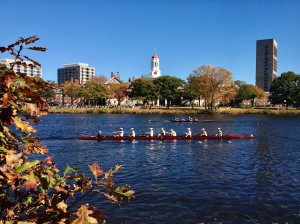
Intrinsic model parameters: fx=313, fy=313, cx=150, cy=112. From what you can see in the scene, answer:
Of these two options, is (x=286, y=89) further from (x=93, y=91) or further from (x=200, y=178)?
(x=200, y=178)

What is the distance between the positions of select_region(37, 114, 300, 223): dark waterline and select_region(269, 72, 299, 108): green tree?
10149cm

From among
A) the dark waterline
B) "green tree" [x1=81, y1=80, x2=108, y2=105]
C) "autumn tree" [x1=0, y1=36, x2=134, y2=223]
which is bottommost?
the dark waterline

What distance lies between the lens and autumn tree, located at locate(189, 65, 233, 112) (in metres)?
108

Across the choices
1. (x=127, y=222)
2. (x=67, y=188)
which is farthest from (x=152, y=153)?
(x=67, y=188)

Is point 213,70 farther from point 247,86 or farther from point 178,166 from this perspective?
point 178,166

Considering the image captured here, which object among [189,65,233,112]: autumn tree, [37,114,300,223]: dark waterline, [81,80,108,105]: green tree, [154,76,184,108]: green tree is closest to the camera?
[37,114,300,223]: dark waterline

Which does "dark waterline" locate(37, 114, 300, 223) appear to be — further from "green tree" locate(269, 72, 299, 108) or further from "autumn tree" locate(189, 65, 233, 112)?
"green tree" locate(269, 72, 299, 108)

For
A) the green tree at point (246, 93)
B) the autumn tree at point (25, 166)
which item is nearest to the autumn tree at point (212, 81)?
the green tree at point (246, 93)

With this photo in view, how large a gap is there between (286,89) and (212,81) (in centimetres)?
4679

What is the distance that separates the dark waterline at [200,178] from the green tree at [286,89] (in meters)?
101

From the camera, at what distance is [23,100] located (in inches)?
162

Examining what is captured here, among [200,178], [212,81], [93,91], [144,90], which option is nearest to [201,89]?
[212,81]

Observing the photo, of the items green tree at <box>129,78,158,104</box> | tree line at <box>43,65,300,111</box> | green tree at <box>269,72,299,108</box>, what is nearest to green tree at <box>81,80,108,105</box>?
tree line at <box>43,65,300,111</box>

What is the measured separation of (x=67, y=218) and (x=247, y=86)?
164m
